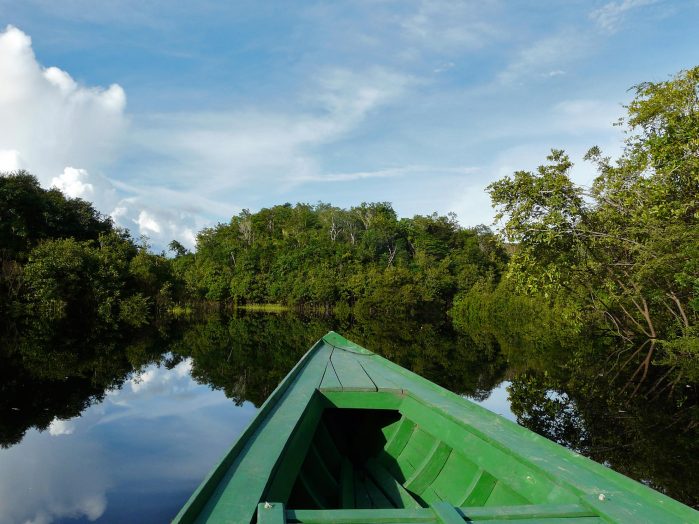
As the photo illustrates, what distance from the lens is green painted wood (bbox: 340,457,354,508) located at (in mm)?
3002

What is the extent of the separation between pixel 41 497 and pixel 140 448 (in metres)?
1.55

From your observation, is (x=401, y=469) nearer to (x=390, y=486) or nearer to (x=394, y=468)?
(x=394, y=468)

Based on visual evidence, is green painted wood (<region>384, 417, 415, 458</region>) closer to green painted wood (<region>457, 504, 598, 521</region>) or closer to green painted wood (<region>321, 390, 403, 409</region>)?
green painted wood (<region>321, 390, 403, 409</region>)

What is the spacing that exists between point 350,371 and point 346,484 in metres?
1.26

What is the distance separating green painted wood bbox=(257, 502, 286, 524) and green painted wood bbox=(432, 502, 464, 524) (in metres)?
0.53

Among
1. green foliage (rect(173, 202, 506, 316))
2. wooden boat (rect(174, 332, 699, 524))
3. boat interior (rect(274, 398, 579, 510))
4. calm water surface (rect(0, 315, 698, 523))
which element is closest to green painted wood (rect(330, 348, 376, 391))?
wooden boat (rect(174, 332, 699, 524))

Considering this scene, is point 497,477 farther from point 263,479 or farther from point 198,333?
point 198,333

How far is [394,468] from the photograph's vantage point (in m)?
3.39

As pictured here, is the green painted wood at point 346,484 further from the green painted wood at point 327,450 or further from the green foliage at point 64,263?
the green foliage at point 64,263

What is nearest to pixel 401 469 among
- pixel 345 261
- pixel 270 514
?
pixel 270 514

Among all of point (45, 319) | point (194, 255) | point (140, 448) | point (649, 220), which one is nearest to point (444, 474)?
point (140, 448)

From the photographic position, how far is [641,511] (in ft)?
5.77

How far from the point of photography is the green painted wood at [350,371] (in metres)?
3.68

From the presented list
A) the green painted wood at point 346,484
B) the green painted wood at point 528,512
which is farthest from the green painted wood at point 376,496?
the green painted wood at point 528,512
